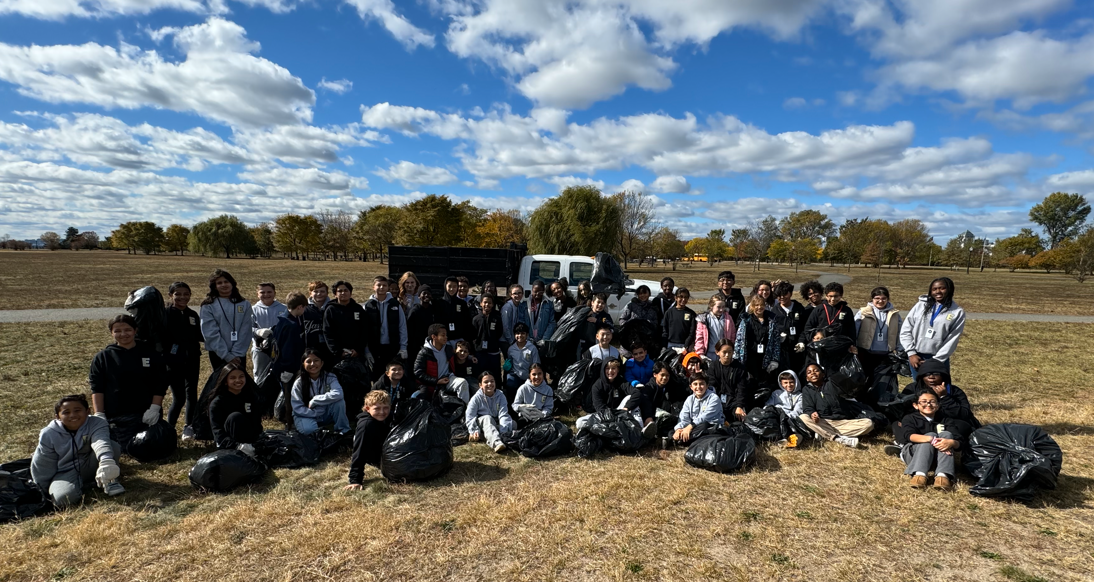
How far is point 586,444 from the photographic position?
14.8 ft

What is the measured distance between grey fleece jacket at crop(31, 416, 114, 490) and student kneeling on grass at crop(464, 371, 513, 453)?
290cm

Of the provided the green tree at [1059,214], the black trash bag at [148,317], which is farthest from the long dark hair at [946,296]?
the green tree at [1059,214]

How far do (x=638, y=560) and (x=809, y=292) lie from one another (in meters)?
4.05

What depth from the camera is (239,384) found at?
432 cm

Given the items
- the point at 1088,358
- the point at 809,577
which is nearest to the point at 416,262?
the point at 809,577

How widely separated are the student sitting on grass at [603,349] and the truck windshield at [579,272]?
3.39 m

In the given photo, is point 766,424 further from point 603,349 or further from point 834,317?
point 603,349

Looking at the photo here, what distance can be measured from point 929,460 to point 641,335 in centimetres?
313

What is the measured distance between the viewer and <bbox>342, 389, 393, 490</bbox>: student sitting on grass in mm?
3906

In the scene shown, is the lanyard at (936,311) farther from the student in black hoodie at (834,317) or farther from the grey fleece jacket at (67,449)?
the grey fleece jacket at (67,449)

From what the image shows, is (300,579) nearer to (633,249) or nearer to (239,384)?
(239,384)

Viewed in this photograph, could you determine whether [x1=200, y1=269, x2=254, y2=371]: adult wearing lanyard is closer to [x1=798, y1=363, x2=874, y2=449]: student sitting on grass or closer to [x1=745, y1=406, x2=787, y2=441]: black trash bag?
[x1=745, y1=406, x2=787, y2=441]: black trash bag

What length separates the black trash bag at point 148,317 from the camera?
181 inches

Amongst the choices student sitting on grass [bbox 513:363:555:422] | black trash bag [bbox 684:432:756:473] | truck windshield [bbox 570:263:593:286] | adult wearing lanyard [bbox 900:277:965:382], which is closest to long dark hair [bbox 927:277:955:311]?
adult wearing lanyard [bbox 900:277:965:382]
